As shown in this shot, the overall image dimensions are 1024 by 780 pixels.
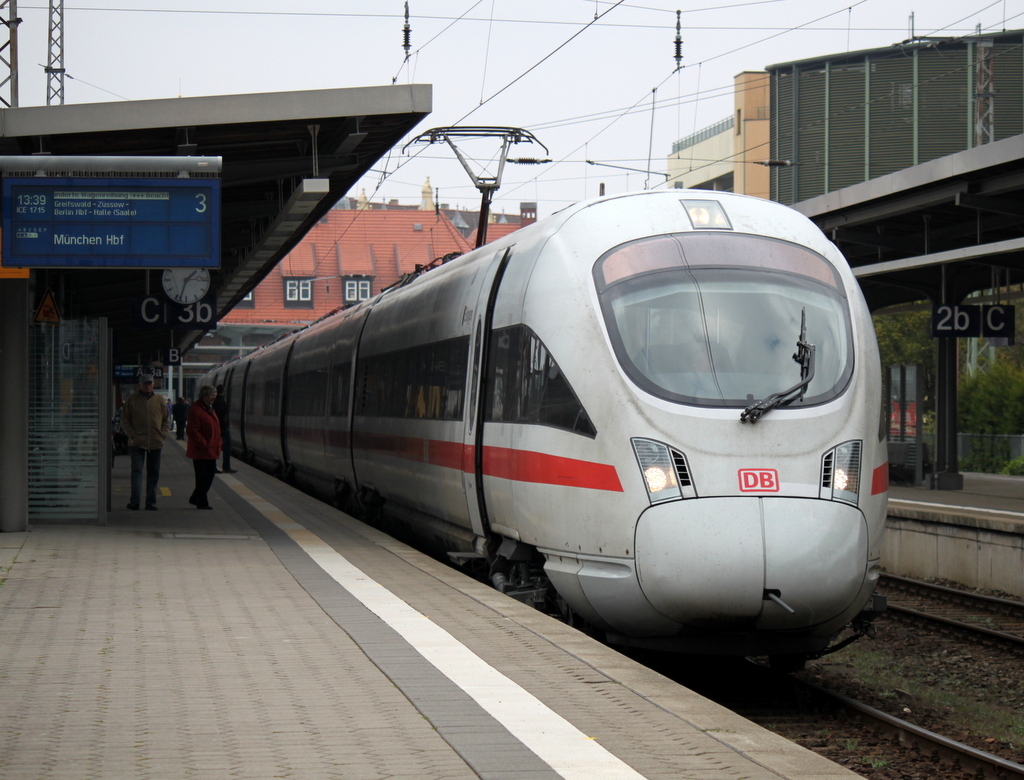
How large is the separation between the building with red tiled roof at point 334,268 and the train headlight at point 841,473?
61.6 meters

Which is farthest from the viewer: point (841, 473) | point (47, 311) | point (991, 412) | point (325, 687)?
point (991, 412)

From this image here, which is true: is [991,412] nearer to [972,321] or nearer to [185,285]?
[972,321]

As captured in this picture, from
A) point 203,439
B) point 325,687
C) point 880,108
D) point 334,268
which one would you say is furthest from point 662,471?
point 334,268

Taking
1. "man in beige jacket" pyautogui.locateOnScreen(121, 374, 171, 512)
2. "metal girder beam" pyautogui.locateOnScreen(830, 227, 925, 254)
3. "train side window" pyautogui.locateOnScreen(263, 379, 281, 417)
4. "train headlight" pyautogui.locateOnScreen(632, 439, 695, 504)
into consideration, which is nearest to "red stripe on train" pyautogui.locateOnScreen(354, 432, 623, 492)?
"train headlight" pyautogui.locateOnScreen(632, 439, 695, 504)

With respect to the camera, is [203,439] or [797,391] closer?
[797,391]

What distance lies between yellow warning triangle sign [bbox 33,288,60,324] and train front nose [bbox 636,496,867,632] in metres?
A: 8.33

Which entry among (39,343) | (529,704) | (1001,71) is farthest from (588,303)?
(1001,71)

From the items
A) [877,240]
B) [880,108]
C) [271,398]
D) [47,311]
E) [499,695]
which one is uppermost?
[880,108]

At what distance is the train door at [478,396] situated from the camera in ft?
32.4

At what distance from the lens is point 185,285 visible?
18.0 m

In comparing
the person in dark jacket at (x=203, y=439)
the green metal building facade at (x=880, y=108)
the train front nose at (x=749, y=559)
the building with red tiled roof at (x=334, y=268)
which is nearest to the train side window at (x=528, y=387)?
the train front nose at (x=749, y=559)

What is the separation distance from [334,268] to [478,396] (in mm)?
64048

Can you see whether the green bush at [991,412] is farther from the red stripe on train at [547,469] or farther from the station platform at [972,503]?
the red stripe on train at [547,469]

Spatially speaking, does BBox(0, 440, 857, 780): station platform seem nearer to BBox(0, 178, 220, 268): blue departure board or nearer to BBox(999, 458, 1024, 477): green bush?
BBox(0, 178, 220, 268): blue departure board
